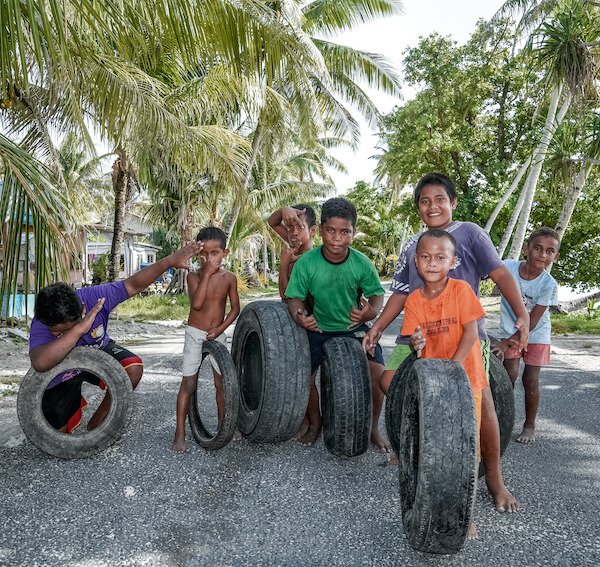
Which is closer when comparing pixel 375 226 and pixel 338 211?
pixel 338 211

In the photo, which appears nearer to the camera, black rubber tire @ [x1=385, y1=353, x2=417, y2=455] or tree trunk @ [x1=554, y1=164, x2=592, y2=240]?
black rubber tire @ [x1=385, y1=353, x2=417, y2=455]

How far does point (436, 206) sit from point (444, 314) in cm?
78

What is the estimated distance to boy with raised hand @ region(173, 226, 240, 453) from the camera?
13.4 ft

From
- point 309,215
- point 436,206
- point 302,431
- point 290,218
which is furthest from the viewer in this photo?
point 309,215

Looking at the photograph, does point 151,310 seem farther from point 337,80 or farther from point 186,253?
point 186,253

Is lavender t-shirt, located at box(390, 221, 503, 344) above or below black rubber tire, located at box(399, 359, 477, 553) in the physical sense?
above

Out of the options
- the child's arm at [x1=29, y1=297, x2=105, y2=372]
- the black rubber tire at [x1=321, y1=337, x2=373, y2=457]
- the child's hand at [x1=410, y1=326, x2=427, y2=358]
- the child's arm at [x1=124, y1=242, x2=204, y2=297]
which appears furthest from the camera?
the child's arm at [x1=124, y1=242, x2=204, y2=297]

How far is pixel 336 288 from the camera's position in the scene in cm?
391

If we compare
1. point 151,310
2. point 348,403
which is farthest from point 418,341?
point 151,310

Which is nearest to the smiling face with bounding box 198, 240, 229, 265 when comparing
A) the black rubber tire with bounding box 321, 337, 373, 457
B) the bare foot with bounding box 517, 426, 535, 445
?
Answer: the black rubber tire with bounding box 321, 337, 373, 457

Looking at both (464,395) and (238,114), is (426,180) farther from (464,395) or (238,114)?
(238,114)

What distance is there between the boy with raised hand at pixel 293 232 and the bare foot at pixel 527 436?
7.20 ft

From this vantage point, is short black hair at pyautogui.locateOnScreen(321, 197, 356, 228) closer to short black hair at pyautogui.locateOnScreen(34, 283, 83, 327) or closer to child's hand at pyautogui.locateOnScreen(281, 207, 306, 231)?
child's hand at pyautogui.locateOnScreen(281, 207, 306, 231)

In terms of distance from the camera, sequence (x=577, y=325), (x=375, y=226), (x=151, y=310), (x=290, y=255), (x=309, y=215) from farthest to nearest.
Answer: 1. (x=375, y=226)
2. (x=151, y=310)
3. (x=577, y=325)
4. (x=309, y=215)
5. (x=290, y=255)
